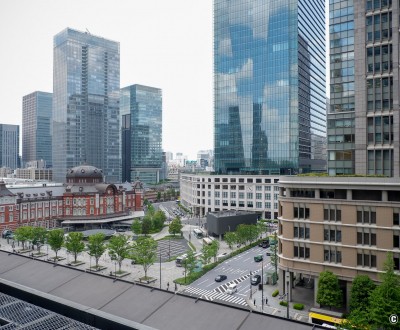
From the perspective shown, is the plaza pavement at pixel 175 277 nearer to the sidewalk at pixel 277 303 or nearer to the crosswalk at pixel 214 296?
the sidewalk at pixel 277 303

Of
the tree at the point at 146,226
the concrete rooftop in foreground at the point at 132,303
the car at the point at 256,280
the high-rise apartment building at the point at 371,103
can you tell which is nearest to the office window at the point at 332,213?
the high-rise apartment building at the point at 371,103

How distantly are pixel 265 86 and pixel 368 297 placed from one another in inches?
4297

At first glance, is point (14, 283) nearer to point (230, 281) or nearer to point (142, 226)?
point (230, 281)

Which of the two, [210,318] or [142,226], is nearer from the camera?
[210,318]

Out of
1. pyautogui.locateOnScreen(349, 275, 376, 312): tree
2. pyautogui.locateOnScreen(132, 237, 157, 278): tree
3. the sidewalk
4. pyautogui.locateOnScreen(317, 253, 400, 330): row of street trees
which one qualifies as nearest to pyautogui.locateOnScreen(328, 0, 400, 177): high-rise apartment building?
pyautogui.locateOnScreen(349, 275, 376, 312): tree

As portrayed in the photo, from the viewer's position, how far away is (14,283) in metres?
33.3

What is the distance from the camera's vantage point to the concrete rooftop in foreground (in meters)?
25.2

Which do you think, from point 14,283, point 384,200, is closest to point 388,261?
point 384,200

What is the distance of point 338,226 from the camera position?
159 ft

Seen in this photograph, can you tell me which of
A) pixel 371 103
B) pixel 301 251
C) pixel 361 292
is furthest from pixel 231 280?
pixel 371 103

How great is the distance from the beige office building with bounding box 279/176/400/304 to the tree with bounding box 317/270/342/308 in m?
2.67

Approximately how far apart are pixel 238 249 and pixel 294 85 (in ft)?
251

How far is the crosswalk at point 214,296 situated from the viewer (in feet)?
176

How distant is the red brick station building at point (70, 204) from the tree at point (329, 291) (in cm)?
8508
